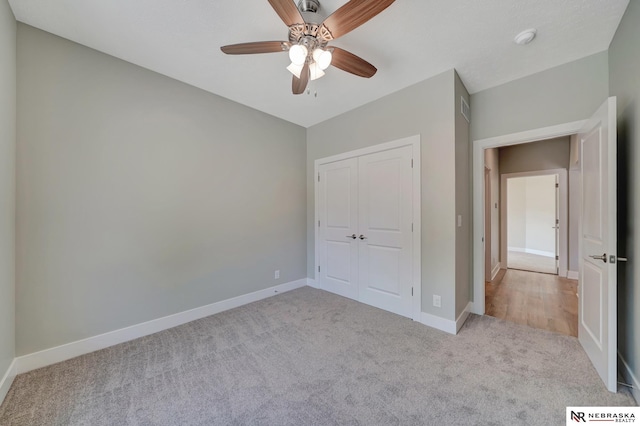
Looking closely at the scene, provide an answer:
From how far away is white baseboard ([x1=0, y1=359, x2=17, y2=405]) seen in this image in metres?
1.59

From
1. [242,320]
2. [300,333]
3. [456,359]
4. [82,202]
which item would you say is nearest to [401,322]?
[456,359]

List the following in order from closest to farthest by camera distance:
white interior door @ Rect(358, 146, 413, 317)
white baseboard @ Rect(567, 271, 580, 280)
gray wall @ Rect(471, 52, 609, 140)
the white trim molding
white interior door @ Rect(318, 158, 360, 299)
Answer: gray wall @ Rect(471, 52, 609, 140)
the white trim molding
white interior door @ Rect(358, 146, 413, 317)
white interior door @ Rect(318, 158, 360, 299)
white baseboard @ Rect(567, 271, 580, 280)

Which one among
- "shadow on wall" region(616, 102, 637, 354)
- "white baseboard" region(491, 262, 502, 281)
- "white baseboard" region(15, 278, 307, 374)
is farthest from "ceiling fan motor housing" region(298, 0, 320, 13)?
"white baseboard" region(491, 262, 502, 281)

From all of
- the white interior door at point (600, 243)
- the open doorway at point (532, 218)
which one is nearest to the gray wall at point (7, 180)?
the white interior door at point (600, 243)

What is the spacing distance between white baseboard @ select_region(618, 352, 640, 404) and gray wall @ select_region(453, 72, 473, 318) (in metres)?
1.09

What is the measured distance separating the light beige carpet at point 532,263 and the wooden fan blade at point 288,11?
627cm

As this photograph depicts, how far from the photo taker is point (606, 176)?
1671 mm

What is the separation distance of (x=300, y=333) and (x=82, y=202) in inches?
93.0

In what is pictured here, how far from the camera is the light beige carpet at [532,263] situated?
16.7 feet

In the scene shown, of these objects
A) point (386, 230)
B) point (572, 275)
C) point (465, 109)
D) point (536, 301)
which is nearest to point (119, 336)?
point (386, 230)

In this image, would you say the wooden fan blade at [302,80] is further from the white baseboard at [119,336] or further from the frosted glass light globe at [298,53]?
the white baseboard at [119,336]

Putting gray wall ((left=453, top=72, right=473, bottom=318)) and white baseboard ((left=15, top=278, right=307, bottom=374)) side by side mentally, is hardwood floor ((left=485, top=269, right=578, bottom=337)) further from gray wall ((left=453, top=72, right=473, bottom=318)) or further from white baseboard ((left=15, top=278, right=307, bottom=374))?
white baseboard ((left=15, top=278, right=307, bottom=374))

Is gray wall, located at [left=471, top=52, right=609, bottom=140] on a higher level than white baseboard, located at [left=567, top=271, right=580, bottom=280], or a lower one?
higher

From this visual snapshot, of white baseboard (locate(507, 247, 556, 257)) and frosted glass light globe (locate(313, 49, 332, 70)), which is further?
white baseboard (locate(507, 247, 556, 257))
